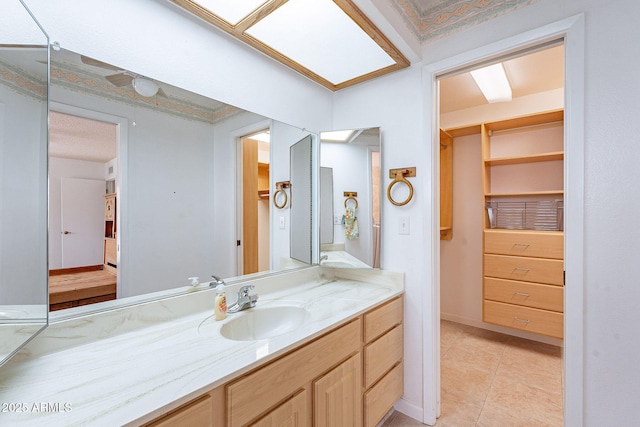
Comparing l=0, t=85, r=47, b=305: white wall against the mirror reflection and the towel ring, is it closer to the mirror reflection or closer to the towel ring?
the mirror reflection

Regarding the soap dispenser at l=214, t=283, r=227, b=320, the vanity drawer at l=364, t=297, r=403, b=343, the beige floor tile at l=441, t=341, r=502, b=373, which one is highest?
the soap dispenser at l=214, t=283, r=227, b=320

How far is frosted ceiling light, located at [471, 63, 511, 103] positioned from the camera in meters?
Result: 2.25

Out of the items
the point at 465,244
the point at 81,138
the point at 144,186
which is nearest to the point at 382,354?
the point at 144,186

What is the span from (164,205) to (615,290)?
203 cm

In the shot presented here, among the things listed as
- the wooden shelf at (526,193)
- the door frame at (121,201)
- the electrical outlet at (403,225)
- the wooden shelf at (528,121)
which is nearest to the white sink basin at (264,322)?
the door frame at (121,201)

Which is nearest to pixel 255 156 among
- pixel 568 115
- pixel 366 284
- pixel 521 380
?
pixel 366 284

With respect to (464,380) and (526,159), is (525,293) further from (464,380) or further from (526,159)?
(526,159)

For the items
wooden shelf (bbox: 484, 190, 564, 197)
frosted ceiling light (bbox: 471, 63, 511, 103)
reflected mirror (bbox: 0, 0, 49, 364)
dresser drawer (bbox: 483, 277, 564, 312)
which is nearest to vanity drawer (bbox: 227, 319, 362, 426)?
reflected mirror (bbox: 0, 0, 49, 364)

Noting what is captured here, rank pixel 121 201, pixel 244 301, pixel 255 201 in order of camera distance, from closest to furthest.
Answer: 1. pixel 121 201
2. pixel 244 301
3. pixel 255 201

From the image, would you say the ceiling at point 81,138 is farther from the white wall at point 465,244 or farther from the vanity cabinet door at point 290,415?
the white wall at point 465,244

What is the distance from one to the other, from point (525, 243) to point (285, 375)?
2.56 metres

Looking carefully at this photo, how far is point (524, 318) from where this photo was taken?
2512 millimetres

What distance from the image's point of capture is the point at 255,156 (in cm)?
160

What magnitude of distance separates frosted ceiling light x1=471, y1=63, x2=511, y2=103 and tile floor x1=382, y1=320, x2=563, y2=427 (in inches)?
94.1
